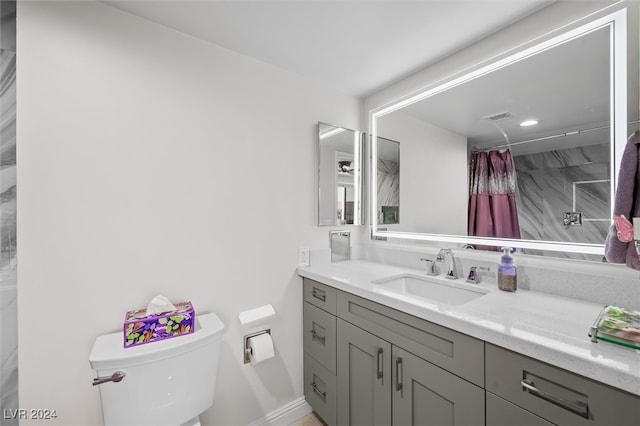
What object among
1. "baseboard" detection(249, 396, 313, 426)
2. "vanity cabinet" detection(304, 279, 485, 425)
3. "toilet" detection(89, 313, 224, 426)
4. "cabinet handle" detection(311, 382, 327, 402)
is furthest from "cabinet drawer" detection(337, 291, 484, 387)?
"baseboard" detection(249, 396, 313, 426)

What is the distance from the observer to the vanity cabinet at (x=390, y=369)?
93 cm

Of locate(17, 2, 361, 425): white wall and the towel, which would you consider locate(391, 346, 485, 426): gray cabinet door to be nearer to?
the towel

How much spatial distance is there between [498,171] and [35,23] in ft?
7.20

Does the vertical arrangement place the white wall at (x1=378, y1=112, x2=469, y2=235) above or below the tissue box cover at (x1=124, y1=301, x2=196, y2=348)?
above

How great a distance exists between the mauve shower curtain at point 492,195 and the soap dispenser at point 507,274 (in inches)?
6.6

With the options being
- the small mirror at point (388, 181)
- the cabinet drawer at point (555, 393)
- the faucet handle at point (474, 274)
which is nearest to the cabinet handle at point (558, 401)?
the cabinet drawer at point (555, 393)

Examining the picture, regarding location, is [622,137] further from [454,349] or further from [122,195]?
[122,195]

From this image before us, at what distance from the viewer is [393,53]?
153 cm

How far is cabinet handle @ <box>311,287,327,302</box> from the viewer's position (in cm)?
157

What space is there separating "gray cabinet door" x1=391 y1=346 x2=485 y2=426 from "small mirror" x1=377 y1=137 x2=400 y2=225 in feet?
3.45

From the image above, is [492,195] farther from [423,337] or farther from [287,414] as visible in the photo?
[287,414]

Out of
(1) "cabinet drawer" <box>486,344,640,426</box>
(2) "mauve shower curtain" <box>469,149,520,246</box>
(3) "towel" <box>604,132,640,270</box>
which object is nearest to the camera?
(1) "cabinet drawer" <box>486,344,640,426</box>

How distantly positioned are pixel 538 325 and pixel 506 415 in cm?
29

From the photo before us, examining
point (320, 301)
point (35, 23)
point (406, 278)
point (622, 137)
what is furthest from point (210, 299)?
point (622, 137)
